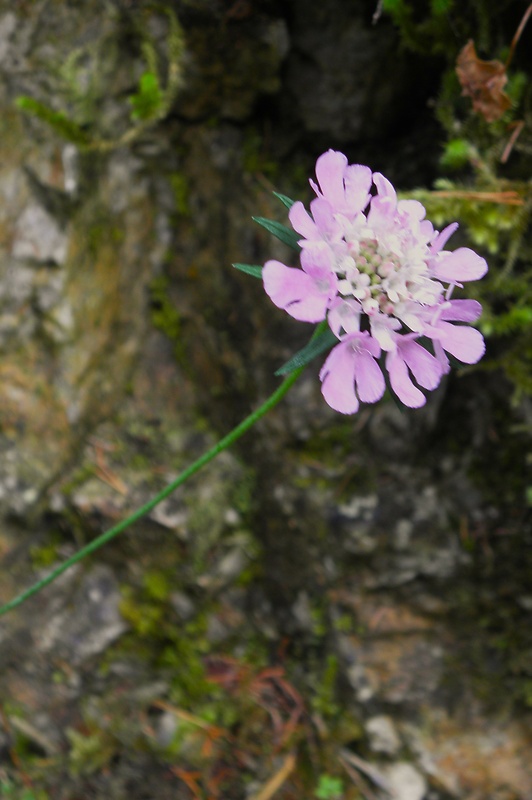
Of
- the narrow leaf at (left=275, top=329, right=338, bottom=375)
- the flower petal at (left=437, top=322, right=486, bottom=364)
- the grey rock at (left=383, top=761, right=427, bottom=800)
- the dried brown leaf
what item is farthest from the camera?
the grey rock at (left=383, top=761, right=427, bottom=800)

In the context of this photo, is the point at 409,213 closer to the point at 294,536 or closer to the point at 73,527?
the point at 294,536

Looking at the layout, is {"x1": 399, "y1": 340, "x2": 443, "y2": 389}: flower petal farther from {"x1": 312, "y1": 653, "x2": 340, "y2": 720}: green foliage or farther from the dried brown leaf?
{"x1": 312, "y1": 653, "x2": 340, "y2": 720}: green foliage

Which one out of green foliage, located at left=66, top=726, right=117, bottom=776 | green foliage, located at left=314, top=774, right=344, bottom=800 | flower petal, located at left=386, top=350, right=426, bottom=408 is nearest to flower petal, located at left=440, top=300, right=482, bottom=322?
flower petal, located at left=386, top=350, right=426, bottom=408

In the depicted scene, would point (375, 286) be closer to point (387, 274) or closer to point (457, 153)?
point (387, 274)

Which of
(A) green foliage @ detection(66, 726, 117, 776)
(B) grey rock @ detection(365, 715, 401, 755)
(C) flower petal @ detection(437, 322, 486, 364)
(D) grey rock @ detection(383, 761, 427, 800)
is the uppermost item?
(C) flower petal @ detection(437, 322, 486, 364)

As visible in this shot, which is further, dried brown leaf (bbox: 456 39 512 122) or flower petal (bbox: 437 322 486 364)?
dried brown leaf (bbox: 456 39 512 122)

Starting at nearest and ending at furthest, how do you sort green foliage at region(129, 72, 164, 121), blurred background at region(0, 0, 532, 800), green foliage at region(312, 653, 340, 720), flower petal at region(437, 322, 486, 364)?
flower petal at region(437, 322, 486, 364), green foliage at region(129, 72, 164, 121), blurred background at region(0, 0, 532, 800), green foliage at region(312, 653, 340, 720)

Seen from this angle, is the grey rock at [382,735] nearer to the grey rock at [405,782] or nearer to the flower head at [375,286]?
the grey rock at [405,782]

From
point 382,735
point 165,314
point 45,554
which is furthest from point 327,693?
point 165,314
